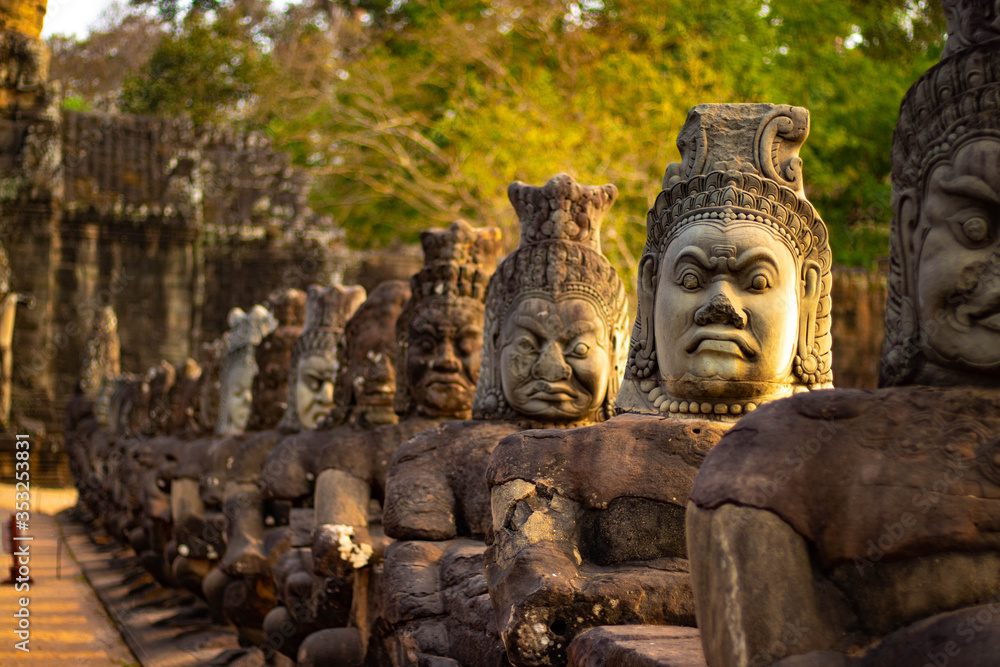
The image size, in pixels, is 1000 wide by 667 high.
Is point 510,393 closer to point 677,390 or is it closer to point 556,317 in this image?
point 556,317

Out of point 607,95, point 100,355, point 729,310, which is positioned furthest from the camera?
point 100,355

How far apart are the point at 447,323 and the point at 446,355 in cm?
15

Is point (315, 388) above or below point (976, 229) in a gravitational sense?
below

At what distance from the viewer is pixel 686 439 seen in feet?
9.46

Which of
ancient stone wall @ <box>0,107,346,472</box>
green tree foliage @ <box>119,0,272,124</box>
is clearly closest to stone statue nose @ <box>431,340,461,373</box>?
ancient stone wall @ <box>0,107,346,472</box>

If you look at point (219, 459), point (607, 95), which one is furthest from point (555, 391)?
point (607, 95)

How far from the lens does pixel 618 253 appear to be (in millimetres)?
15375

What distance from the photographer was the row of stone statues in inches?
75.2

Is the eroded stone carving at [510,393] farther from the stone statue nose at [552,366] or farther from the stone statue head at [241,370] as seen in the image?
the stone statue head at [241,370]

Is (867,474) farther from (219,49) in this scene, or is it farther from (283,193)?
(219,49)

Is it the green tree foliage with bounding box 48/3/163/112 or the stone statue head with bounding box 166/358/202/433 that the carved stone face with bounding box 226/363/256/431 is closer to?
the stone statue head with bounding box 166/358/202/433

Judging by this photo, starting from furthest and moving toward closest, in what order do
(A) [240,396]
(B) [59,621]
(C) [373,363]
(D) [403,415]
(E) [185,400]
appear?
(E) [185,400]
(A) [240,396]
(B) [59,621]
(C) [373,363]
(D) [403,415]

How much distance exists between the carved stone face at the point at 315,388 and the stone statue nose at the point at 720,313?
13.2 feet

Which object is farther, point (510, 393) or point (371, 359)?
point (371, 359)
